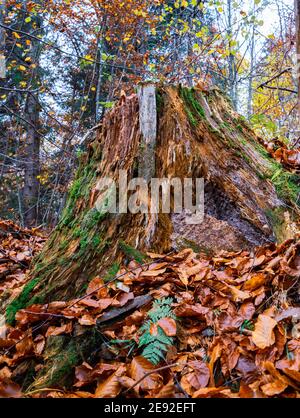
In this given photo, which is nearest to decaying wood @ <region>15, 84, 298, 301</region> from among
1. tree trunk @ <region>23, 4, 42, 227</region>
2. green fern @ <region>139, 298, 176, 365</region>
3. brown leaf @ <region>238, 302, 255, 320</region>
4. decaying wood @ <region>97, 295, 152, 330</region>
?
decaying wood @ <region>97, 295, 152, 330</region>

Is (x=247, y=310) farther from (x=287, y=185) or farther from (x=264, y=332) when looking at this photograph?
(x=287, y=185)

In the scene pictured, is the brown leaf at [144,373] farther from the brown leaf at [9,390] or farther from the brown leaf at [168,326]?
the brown leaf at [9,390]

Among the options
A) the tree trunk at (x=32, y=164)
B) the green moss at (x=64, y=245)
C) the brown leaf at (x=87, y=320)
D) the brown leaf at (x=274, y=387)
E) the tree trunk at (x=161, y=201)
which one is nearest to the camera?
the brown leaf at (x=274, y=387)

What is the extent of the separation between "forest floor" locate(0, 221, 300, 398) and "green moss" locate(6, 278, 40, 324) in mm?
100

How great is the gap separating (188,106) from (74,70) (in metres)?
10.2

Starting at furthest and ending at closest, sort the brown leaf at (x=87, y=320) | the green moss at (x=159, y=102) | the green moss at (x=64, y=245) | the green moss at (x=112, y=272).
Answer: the green moss at (x=159, y=102)
the green moss at (x=64, y=245)
the green moss at (x=112, y=272)
the brown leaf at (x=87, y=320)

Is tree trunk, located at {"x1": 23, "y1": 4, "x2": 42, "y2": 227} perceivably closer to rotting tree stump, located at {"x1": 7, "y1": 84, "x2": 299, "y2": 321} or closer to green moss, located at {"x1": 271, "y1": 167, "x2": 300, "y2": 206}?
rotting tree stump, located at {"x1": 7, "y1": 84, "x2": 299, "y2": 321}

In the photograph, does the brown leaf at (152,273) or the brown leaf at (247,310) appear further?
the brown leaf at (152,273)

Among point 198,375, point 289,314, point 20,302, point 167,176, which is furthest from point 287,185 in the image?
point 20,302

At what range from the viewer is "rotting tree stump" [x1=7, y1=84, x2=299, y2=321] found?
2.40 metres

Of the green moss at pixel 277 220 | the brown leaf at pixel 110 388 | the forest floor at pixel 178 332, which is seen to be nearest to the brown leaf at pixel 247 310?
the forest floor at pixel 178 332

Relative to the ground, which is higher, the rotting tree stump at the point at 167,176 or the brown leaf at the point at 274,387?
the rotting tree stump at the point at 167,176

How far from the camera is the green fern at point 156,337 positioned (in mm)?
1509

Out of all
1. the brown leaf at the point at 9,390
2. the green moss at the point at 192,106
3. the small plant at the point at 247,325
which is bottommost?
the brown leaf at the point at 9,390
